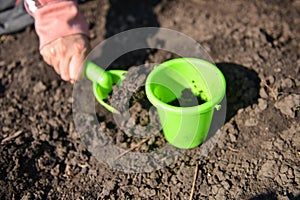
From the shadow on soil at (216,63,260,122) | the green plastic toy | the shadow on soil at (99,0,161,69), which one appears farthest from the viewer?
the shadow on soil at (99,0,161,69)

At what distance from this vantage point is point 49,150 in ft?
6.31

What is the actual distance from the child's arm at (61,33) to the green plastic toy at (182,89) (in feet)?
1.28

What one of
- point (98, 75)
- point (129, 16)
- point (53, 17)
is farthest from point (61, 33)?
point (129, 16)

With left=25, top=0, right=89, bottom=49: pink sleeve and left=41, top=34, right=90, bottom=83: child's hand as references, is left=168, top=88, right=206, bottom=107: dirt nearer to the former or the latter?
left=41, top=34, right=90, bottom=83: child's hand

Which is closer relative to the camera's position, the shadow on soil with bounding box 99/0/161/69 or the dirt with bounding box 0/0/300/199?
the dirt with bounding box 0/0/300/199

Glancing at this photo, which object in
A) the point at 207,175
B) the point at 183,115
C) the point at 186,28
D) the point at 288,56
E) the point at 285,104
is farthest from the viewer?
the point at 186,28

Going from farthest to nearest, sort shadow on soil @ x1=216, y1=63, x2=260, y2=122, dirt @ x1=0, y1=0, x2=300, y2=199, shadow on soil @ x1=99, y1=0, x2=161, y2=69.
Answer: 1. shadow on soil @ x1=99, y1=0, x2=161, y2=69
2. shadow on soil @ x1=216, y1=63, x2=260, y2=122
3. dirt @ x1=0, y1=0, x2=300, y2=199

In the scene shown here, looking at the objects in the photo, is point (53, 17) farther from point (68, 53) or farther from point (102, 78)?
point (102, 78)

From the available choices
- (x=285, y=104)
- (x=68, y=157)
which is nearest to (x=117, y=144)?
(x=68, y=157)

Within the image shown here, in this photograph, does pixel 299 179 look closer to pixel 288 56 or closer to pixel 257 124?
pixel 257 124

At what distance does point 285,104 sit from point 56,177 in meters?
1.17

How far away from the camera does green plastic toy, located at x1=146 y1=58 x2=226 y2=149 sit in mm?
1620

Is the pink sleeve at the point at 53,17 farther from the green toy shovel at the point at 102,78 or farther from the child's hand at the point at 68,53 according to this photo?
the green toy shovel at the point at 102,78

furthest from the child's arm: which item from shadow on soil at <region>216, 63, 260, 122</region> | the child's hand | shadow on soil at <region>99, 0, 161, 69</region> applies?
shadow on soil at <region>216, 63, 260, 122</region>
